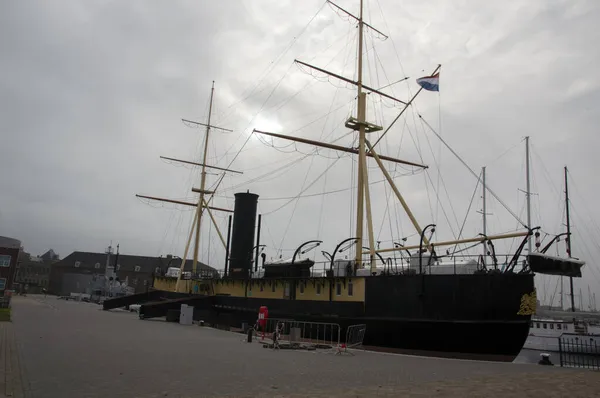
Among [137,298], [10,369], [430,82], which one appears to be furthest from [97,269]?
[10,369]

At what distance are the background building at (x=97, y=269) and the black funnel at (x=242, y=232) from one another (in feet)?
184

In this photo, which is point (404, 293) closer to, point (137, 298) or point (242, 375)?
point (242, 375)

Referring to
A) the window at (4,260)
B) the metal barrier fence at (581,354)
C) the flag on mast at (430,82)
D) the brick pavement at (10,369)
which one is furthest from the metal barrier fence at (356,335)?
the window at (4,260)

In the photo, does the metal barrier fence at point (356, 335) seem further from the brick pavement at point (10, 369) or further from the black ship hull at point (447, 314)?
the brick pavement at point (10, 369)

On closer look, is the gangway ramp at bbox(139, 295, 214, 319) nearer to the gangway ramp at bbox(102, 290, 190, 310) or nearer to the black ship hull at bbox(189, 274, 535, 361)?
the gangway ramp at bbox(102, 290, 190, 310)

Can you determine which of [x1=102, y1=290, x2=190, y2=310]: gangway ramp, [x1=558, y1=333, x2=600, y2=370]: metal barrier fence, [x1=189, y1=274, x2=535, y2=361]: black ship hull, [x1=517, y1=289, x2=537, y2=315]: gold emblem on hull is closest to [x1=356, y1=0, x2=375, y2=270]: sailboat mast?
[x1=189, y1=274, x2=535, y2=361]: black ship hull

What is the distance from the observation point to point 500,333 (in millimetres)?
14992

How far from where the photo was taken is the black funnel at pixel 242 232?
3178cm

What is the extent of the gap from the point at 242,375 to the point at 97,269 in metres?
93.3

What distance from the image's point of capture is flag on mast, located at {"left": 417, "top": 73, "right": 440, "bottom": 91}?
21172 millimetres

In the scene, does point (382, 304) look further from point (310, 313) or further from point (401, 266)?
point (310, 313)

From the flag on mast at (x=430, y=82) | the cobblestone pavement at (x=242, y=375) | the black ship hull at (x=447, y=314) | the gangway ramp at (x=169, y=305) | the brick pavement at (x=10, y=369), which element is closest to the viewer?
the brick pavement at (x=10, y=369)

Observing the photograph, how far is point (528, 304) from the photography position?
1483cm

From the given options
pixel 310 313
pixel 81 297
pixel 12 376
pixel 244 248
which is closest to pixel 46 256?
pixel 81 297
